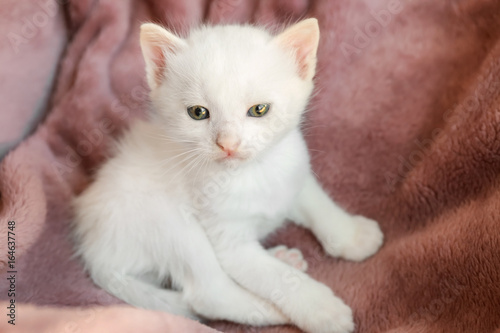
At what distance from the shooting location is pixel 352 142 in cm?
191

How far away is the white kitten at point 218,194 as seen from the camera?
1.29m

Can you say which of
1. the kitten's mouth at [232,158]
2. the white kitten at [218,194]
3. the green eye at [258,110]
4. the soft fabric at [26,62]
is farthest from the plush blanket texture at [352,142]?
the green eye at [258,110]

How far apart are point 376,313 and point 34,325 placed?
3.43ft

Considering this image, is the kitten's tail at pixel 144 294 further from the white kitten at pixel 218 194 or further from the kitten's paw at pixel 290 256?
the kitten's paw at pixel 290 256

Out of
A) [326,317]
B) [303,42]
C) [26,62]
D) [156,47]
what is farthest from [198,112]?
[26,62]

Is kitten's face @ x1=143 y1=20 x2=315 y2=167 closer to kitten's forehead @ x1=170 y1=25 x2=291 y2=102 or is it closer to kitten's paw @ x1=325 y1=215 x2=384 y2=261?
kitten's forehead @ x1=170 y1=25 x2=291 y2=102

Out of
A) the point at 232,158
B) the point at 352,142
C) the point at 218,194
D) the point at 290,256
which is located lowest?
the point at 290,256

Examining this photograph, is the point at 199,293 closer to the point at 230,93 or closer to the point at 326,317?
the point at 326,317

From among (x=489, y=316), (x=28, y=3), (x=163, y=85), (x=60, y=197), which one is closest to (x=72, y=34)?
(x=28, y=3)

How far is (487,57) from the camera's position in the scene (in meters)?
1.58

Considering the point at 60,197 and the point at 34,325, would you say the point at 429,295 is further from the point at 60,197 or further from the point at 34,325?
the point at 60,197

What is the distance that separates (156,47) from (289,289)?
2.87 feet

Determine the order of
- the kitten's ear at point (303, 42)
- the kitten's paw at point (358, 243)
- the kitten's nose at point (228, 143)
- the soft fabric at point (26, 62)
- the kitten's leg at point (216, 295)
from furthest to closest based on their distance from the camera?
1. the soft fabric at point (26, 62)
2. the kitten's paw at point (358, 243)
3. the kitten's leg at point (216, 295)
4. the kitten's ear at point (303, 42)
5. the kitten's nose at point (228, 143)

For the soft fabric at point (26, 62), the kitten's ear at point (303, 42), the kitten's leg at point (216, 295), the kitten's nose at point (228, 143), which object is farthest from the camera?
the soft fabric at point (26, 62)
